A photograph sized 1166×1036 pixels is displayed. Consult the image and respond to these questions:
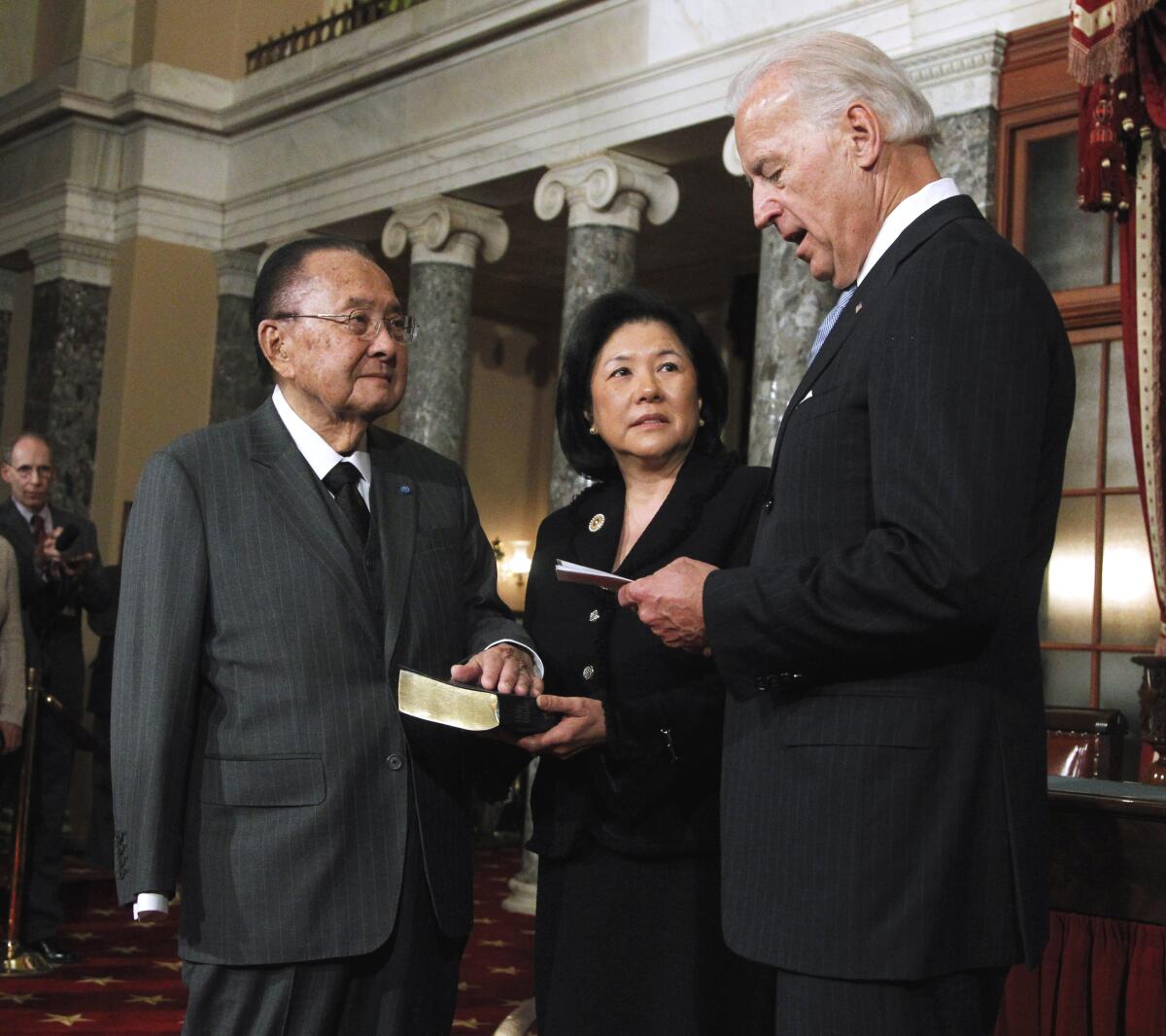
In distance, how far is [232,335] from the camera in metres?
11.2

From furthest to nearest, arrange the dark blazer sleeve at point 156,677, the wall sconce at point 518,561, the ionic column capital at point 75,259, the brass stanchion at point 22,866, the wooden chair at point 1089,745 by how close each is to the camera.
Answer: the wall sconce at point 518,561 < the ionic column capital at point 75,259 < the brass stanchion at point 22,866 < the wooden chair at point 1089,745 < the dark blazer sleeve at point 156,677

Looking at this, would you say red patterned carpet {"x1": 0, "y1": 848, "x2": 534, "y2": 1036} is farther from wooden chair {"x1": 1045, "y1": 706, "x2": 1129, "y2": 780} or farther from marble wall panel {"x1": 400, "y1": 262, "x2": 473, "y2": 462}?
marble wall panel {"x1": 400, "y1": 262, "x2": 473, "y2": 462}

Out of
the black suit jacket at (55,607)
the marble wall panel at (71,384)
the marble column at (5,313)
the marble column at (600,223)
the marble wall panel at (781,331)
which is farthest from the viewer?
the marble column at (5,313)

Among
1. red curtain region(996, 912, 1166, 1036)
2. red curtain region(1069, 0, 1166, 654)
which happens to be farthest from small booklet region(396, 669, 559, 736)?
red curtain region(1069, 0, 1166, 654)

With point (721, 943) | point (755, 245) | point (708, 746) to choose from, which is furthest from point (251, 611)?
point (755, 245)

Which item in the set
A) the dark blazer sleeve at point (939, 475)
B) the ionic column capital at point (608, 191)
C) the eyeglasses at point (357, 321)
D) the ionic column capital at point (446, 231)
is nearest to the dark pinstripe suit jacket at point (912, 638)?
the dark blazer sleeve at point (939, 475)

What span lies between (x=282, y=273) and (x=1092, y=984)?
2.20 m

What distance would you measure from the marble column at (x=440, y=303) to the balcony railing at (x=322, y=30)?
1.37 metres

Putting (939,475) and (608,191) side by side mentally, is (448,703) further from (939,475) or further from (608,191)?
(608,191)

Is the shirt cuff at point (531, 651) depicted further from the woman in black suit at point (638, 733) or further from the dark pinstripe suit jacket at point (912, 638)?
the dark pinstripe suit jacket at point (912, 638)

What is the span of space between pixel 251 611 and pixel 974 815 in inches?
46.6

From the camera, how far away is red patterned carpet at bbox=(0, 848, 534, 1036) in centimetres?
505

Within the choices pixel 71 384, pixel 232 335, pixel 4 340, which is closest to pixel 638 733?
pixel 232 335

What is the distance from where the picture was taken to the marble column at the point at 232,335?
36.5 ft
